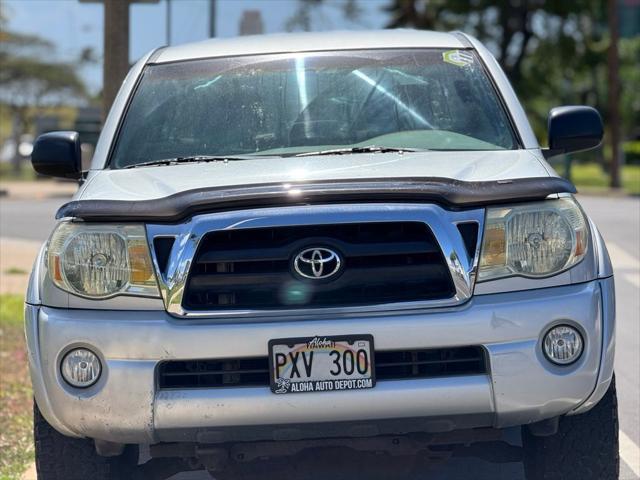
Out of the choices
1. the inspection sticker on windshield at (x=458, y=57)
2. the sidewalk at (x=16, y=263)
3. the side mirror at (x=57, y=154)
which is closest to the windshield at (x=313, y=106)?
the inspection sticker on windshield at (x=458, y=57)

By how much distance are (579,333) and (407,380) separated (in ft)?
1.92

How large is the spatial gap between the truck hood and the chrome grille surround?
0.65ft

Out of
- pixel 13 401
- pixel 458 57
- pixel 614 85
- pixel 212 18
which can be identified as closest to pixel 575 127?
pixel 458 57

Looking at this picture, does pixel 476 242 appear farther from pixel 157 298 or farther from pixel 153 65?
pixel 153 65

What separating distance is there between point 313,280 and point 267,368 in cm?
32

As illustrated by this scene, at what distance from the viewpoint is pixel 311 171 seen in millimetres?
4574

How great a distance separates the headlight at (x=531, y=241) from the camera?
419 centimetres

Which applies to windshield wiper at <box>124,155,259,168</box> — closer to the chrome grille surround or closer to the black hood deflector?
the black hood deflector

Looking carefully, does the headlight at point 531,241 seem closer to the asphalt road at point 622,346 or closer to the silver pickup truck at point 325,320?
the silver pickup truck at point 325,320

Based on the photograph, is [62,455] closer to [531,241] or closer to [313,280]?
[313,280]

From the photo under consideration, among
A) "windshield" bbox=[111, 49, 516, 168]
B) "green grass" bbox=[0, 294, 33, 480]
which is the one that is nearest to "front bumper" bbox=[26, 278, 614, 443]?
"windshield" bbox=[111, 49, 516, 168]

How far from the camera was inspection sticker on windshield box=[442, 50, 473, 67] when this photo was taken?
5707 millimetres

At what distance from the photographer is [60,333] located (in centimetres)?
421

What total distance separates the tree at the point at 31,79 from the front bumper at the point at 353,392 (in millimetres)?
57826
